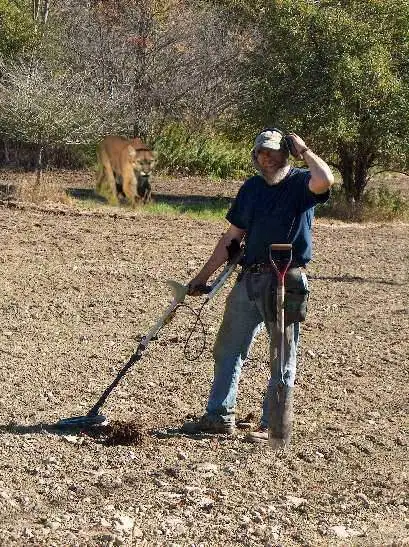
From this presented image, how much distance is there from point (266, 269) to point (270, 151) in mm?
608

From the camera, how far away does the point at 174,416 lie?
19.3 feet

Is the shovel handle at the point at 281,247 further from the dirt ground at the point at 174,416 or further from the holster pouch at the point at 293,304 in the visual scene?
the dirt ground at the point at 174,416

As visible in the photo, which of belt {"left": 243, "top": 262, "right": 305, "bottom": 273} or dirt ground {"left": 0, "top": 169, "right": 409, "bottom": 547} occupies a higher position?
belt {"left": 243, "top": 262, "right": 305, "bottom": 273}

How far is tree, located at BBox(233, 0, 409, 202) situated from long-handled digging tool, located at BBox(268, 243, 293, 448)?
1173 cm

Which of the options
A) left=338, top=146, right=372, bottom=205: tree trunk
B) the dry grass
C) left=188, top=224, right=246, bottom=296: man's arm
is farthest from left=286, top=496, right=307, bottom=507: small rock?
left=338, top=146, right=372, bottom=205: tree trunk

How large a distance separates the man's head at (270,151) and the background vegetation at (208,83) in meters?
9.99

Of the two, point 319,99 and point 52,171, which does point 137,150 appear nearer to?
point 319,99

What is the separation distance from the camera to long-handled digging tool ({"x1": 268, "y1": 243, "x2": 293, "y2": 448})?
17.0 feet

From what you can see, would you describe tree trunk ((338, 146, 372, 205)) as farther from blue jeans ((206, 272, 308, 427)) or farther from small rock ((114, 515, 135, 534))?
small rock ((114, 515, 135, 534))

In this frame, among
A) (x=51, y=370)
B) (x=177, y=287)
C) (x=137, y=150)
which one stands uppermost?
(x=137, y=150)

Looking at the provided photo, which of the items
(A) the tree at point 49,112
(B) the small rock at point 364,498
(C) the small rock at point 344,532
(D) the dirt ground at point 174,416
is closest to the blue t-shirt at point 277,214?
(D) the dirt ground at point 174,416

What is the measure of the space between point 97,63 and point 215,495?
18180mm

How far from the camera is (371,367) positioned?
725 centimetres

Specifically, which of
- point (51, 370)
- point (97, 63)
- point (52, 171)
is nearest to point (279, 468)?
point (51, 370)
